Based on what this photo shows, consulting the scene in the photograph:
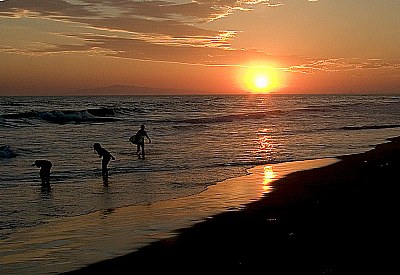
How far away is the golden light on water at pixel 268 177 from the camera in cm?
1528

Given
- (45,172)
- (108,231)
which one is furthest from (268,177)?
(108,231)

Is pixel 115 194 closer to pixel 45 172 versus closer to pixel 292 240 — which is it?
pixel 45 172

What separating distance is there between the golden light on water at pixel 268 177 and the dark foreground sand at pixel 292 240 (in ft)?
3.09

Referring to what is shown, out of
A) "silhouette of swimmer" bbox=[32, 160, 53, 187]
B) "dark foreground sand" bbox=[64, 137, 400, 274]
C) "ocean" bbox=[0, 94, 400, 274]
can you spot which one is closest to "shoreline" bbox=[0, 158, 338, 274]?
"ocean" bbox=[0, 94, 400, 274]

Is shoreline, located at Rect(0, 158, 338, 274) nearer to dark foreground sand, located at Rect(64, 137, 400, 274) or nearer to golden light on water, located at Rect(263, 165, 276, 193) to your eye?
golden light on water, located at Rect(263, 165, 276, 193)

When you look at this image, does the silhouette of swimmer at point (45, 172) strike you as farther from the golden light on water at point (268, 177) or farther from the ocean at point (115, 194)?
the golden light on water at point (268, 177)

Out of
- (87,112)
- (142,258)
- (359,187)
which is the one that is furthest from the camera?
(87,112)

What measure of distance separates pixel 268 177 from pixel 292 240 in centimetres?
881

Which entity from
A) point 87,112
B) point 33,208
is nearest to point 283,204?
point 33,208

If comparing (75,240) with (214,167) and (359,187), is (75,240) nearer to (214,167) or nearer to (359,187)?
(359,187)

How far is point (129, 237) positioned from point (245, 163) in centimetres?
1260

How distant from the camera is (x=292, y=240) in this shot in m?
8.98

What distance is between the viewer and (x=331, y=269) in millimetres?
7195

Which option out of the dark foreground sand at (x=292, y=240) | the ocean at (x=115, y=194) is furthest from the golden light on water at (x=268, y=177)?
the dark foreground sand at (x=292, y=240)
